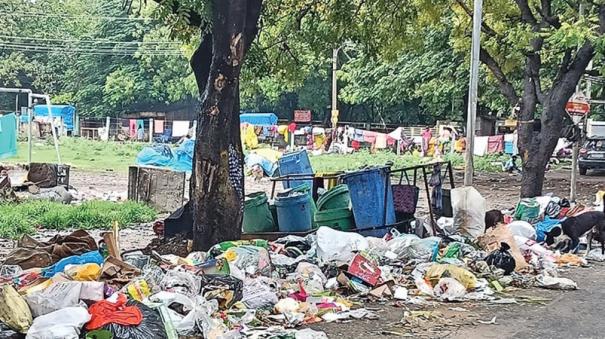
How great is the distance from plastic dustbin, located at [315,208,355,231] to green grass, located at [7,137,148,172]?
1663 centimetres

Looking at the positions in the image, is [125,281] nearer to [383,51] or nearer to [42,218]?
[42,218]

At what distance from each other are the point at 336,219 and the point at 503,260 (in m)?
2.46

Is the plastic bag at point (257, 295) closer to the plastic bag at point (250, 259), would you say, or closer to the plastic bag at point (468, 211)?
the plastic bag at point (250, 259)

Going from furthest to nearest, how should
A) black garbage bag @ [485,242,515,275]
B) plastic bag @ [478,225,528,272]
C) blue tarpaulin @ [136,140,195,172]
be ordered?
blue tarpaulin @ [136,140,195,172], plastic bag @ [478,225,528,272], black garbage bag @ [485,242,515,275]

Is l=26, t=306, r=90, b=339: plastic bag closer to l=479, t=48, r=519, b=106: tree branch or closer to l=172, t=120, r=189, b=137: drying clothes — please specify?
l=479, t=48, r=519, b=106: tree branch

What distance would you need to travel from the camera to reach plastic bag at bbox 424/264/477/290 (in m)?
8.23

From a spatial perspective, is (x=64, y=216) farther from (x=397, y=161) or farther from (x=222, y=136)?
(x=397, y=161)

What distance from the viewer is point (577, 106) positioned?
14.8 meters

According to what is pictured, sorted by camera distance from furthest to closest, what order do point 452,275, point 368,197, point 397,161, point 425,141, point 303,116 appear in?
point 303,116 < point 425,141 < point 397,161 < point 368,197 < point 452,275

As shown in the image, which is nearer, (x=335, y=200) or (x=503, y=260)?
(x=503, y=260)

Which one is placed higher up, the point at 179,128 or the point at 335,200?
the point at 179,128

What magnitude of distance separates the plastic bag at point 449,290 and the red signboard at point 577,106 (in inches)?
315

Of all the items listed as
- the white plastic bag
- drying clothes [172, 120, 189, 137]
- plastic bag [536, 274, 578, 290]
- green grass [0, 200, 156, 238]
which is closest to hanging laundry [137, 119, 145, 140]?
drying clothes [172, 120, 189, 137]

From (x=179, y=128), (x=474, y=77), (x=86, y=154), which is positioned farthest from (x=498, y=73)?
(x=179, y=128)
